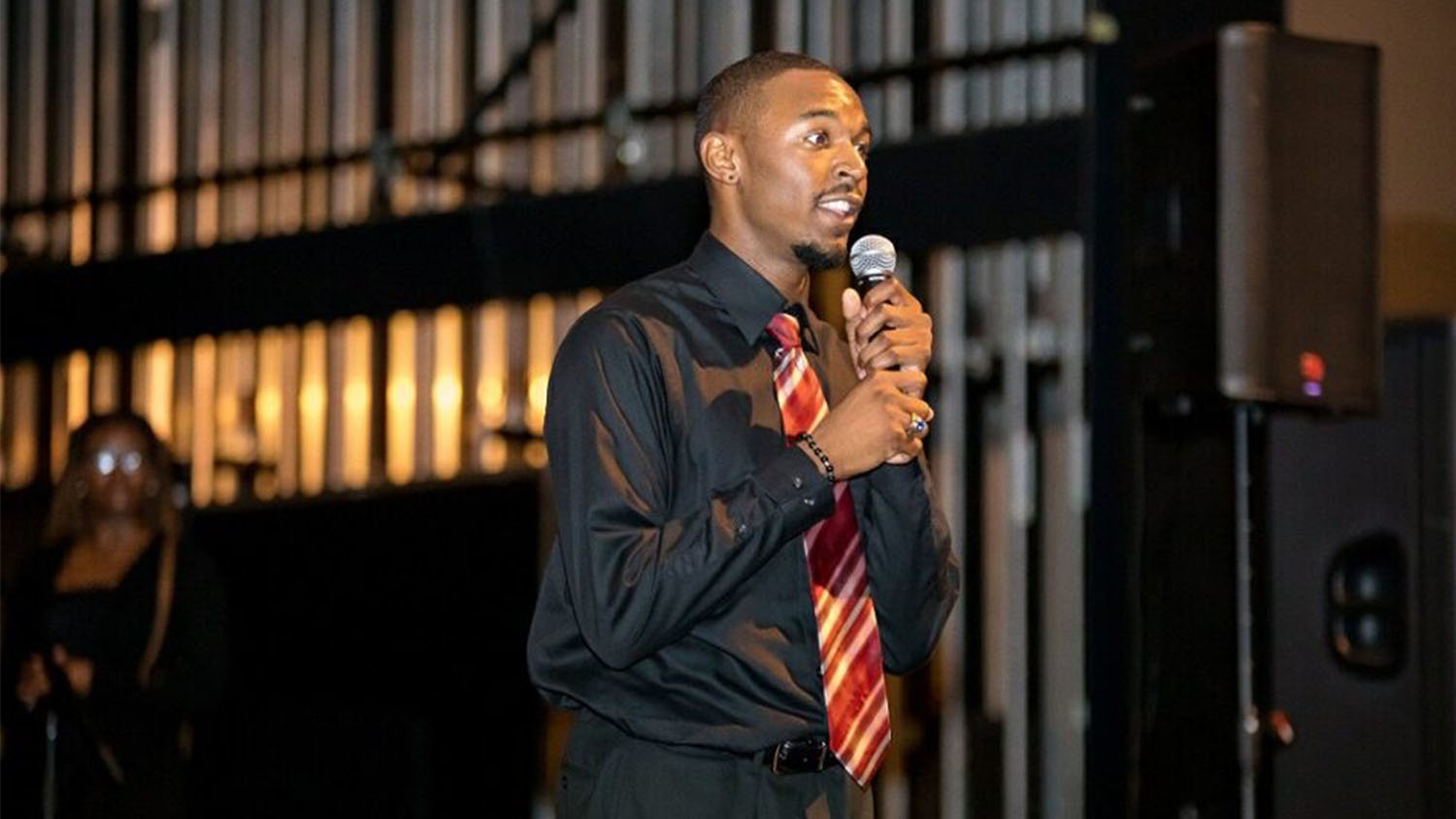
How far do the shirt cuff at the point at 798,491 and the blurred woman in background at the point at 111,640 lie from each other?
261 cm

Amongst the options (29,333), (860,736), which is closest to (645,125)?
(29,333)

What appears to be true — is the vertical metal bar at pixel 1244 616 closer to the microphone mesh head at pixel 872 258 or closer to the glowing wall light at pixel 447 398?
the microphone mesh head at pixel 872 258

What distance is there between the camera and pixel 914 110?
608cm

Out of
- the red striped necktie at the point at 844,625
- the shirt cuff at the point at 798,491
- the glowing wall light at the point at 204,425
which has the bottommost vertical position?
the red striped necktie at the point at 844,625

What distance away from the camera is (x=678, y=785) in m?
2.48

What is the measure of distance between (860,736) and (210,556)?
3.32 m

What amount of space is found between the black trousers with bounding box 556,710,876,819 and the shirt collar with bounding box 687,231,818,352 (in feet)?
1.50

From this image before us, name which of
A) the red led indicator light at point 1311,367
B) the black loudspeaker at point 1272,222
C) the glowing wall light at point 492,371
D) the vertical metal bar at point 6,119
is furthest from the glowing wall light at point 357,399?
the red led indicator light at point 1311,367

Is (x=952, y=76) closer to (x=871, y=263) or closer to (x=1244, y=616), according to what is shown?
(x=1244, y=616)

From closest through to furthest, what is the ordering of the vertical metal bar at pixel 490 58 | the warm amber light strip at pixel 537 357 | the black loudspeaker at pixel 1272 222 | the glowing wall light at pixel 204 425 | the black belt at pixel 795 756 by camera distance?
1. the black belt at pixel 795 756
2. the black loudspeaker at pixel 1272 222
3. the warm amber light strip at pixel 537 357
4. the vertical metal bar at pixel 490 58
5. the glowing wall light at pixel 204 425

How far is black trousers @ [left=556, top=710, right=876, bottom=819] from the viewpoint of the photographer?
8.13ft

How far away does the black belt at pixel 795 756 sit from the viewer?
2494mm

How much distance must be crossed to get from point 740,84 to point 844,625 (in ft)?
1.98

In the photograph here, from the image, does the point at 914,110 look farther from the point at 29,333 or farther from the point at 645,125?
the point at 29,333
